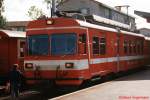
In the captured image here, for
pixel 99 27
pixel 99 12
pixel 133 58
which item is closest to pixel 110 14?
pixel 99 12

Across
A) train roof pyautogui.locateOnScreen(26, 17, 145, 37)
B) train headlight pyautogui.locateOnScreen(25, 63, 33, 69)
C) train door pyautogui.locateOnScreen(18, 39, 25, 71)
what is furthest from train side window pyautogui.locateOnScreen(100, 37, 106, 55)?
train headlight pyautogui.locateOnScreen(25, 63, 33, 69)

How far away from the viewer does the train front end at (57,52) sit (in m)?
17.3

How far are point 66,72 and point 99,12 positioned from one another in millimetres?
58499

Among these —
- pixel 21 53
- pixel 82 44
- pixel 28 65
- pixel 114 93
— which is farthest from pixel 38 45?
pixel 114 93

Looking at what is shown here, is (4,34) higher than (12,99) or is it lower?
higher

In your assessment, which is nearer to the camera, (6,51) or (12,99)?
(12,99)

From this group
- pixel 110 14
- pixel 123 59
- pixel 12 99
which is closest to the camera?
pixel 12 99

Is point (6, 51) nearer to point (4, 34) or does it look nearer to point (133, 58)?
point (4, 34)

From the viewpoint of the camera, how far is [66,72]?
679 inches

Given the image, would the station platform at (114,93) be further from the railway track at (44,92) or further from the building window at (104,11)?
the building window at (104,11)

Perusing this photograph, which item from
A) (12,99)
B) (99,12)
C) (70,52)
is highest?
(99,12)

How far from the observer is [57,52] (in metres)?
17.6

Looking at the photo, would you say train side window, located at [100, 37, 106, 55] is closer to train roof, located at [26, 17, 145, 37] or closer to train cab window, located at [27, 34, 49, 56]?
train roof, located at [26, 17, 145, 37]

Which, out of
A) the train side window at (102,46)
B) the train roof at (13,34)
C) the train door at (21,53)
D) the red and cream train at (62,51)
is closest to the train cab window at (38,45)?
the red and cream train at (62,51)
